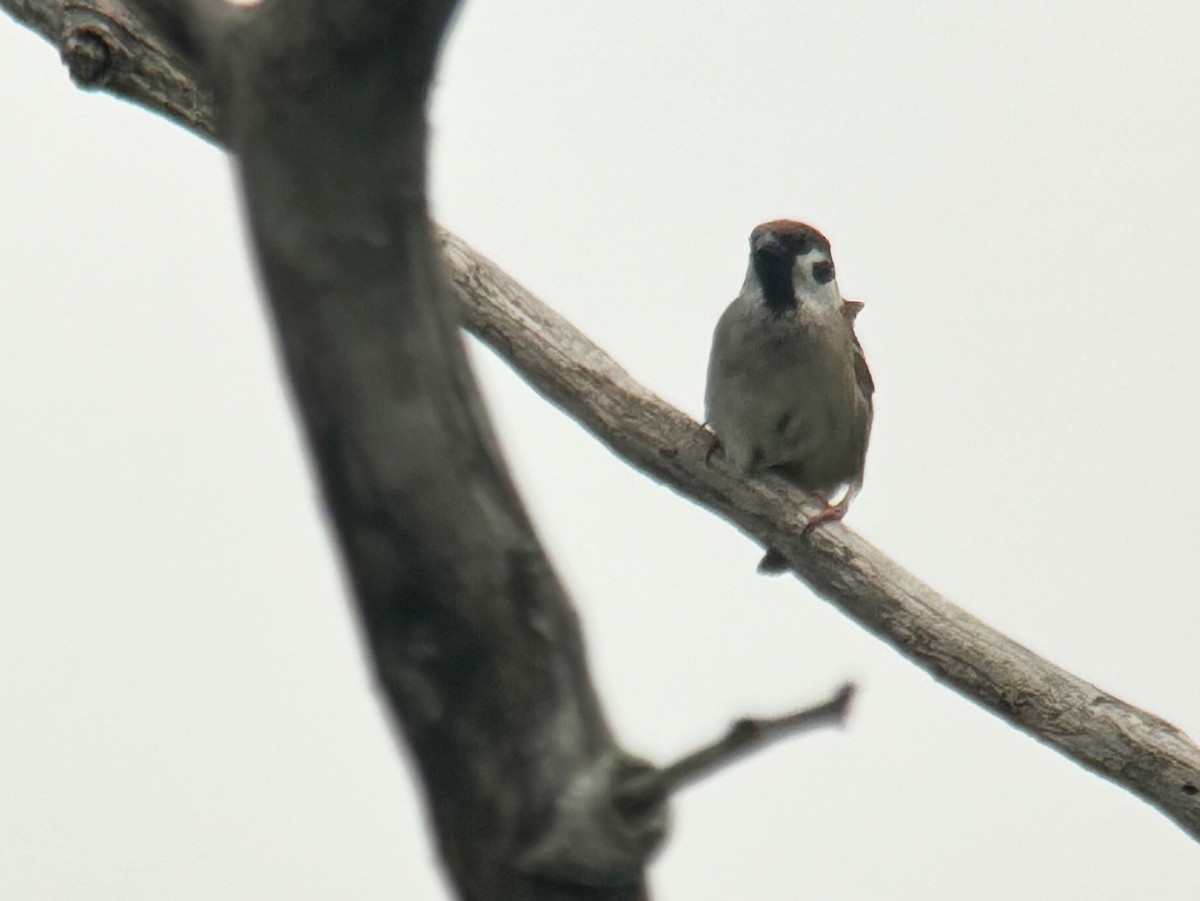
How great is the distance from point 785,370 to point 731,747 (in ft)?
15.4

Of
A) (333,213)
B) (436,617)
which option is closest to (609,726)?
(436,617)

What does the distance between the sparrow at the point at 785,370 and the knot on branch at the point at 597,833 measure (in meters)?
4.40

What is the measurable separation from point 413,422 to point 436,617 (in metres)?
0.22

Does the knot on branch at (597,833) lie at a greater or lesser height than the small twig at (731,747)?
lesser

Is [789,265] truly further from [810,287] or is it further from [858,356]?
[858,356]

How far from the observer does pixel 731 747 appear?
175 cm

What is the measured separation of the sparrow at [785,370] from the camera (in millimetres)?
6324

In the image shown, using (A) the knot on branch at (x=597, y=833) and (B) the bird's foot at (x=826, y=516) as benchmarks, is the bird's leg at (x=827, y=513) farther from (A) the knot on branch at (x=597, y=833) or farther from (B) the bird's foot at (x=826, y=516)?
(A) the knot on branch at (x=597, y=833)

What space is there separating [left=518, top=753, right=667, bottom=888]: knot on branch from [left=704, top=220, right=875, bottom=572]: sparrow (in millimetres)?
4403

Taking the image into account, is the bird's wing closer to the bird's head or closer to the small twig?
the bird's head

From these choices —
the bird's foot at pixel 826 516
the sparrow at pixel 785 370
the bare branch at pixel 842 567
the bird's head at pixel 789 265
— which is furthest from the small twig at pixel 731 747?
the bird's head at pixel 789 265

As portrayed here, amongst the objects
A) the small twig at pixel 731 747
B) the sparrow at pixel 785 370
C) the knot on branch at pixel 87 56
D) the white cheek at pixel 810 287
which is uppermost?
the white cheek at pixel 810 287

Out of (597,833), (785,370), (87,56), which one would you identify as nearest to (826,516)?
(785,370)

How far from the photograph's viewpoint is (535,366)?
607 centimetres
